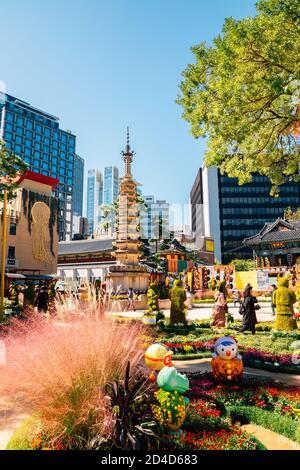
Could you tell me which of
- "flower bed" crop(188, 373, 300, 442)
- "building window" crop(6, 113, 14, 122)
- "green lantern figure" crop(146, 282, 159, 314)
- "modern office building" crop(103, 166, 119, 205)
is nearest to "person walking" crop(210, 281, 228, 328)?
"green lantern figure" crop(146, 282, 159, 314)

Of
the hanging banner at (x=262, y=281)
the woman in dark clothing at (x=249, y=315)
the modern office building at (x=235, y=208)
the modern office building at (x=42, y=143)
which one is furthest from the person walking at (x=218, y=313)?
the modern office building at (x=42, y=143)

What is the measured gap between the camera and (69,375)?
3.56 m

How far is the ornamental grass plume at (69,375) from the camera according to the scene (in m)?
3.44

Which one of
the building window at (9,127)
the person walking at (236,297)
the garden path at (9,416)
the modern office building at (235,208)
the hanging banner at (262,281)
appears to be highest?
the building window at (9,127)

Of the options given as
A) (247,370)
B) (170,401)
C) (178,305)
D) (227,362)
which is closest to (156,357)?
(227,362)

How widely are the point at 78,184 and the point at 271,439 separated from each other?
171160 mm

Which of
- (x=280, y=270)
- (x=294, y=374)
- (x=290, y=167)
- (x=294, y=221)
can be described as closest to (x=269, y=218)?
(x=294, y=221)

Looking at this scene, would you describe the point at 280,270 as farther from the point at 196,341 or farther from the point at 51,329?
the point at 51,329

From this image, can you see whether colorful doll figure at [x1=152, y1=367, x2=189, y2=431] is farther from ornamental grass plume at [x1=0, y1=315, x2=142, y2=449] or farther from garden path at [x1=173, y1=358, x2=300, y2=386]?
garden path at [x1=173, y1=358, x2=300, y2=386]

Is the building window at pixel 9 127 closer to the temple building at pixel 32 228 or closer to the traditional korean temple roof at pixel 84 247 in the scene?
the traditional korean temple roof at pixel 84 247

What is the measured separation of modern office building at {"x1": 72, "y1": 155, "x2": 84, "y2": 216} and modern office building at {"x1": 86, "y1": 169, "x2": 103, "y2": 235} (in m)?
10.7

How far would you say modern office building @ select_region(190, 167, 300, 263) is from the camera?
84.8m

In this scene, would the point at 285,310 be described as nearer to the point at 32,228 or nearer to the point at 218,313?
the point at 218,313

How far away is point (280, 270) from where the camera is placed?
33.4m
